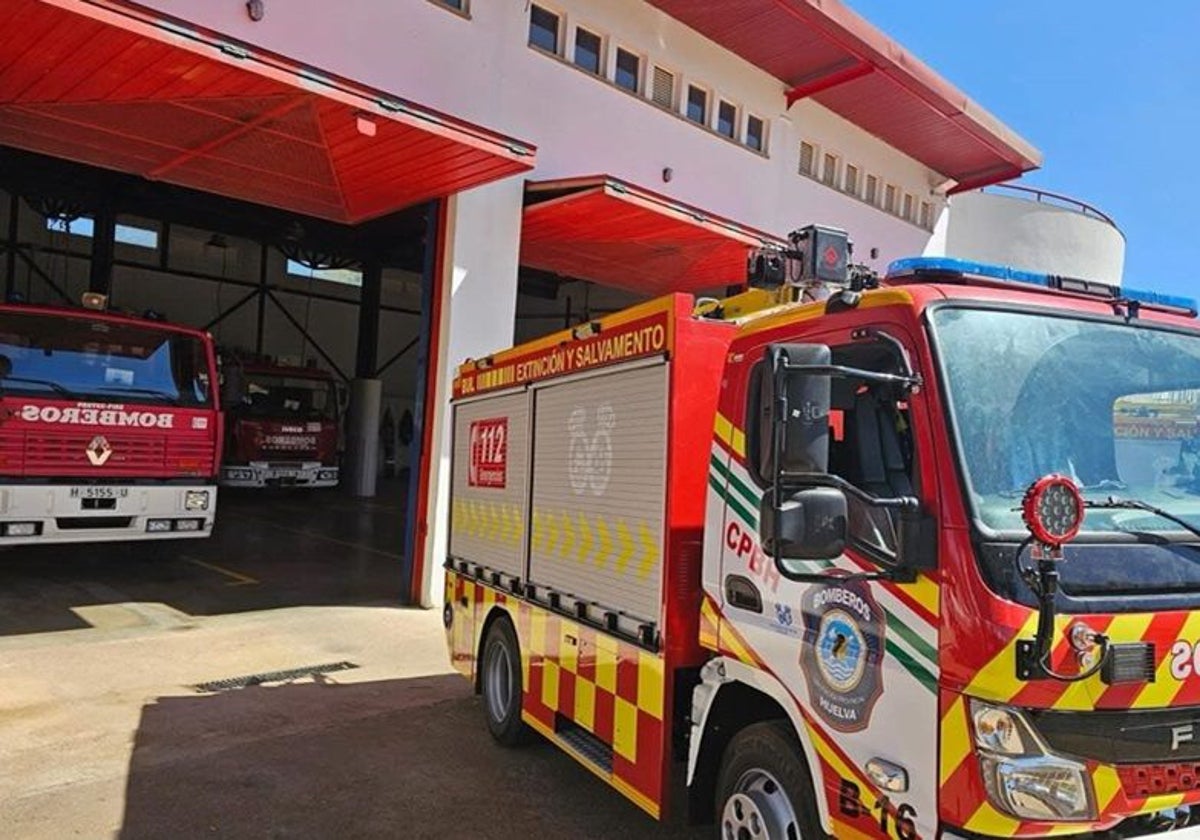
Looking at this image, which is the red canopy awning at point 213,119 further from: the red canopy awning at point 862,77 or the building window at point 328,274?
the building window at point 328,274

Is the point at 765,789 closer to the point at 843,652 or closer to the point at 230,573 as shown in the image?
the point at 843,652

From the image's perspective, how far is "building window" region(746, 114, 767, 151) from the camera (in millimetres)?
13602

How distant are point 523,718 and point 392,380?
80.3 feet

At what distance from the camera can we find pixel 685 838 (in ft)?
13.5

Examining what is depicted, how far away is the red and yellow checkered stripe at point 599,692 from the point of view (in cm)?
365

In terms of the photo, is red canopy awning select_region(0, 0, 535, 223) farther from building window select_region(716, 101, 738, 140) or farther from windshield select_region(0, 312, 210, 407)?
building window select_region(716, 101, 738, 140)

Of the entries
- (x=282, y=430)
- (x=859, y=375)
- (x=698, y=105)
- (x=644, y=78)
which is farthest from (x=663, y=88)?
(x=859, y=375)

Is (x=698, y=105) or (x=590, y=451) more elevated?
(x=698, y=105)

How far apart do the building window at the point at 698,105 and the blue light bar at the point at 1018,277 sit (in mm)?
10137

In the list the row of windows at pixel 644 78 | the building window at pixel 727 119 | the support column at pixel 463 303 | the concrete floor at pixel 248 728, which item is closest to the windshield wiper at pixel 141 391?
the concrete floor at pixel 248 728

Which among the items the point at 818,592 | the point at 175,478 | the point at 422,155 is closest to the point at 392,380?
the point at 175,478

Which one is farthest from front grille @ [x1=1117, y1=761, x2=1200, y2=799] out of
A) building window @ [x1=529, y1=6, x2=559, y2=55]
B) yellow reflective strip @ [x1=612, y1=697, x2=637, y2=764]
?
building window @ [x1=529, y1=6, x2=559, y2=55]

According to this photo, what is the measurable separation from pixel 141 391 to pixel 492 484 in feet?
19.3

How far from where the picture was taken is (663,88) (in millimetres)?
12219
